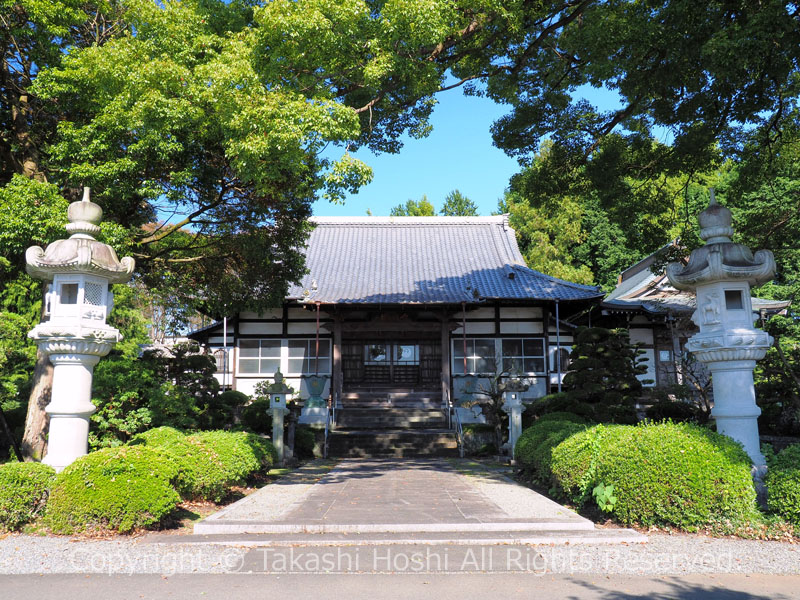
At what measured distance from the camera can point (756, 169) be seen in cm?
1012

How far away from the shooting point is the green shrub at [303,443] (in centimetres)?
1291

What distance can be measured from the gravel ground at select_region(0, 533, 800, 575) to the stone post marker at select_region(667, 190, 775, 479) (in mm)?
1447

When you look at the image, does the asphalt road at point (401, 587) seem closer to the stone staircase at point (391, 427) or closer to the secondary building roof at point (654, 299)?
the stone staircase at point (391, 427)

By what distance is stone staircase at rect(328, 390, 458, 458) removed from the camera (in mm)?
13938

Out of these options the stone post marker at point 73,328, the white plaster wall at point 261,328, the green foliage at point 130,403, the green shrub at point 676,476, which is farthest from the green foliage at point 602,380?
the white plaster wall at point 261,328

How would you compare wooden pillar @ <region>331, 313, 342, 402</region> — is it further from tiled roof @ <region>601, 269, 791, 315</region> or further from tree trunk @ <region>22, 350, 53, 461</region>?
tree trunk @ <region>22, 350, 53, 461</region>

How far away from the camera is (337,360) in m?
17.9

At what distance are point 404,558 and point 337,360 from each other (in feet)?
43.5

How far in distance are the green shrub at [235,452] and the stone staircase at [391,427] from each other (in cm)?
531

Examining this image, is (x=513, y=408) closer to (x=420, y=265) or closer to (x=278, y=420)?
(x=278, y=420)

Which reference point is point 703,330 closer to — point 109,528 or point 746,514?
point 746,514

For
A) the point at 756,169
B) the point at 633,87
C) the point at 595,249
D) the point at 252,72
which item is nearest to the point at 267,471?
the point at 252,72

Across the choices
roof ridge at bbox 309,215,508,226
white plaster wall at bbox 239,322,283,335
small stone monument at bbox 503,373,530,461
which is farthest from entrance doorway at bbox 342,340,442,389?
small stone monument at bbox 503,373,530,461

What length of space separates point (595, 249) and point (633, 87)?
897 inches
